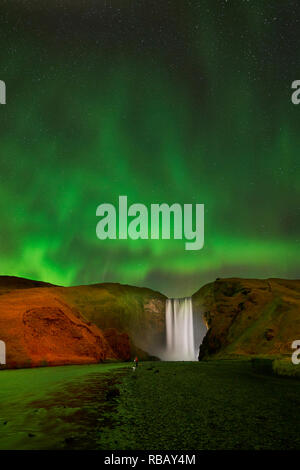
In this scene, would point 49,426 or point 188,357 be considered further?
point 188,357

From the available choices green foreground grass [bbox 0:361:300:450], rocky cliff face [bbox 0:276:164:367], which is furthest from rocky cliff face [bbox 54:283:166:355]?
green foreground grass [bbox 0:361:300:450]

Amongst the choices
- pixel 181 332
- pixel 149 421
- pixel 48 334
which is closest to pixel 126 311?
pixel 181 332

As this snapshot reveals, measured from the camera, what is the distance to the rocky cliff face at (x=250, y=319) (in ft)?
213

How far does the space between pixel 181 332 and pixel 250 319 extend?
4317cm

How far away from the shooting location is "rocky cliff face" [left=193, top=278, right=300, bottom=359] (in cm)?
6500

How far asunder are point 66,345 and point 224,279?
71291 mm

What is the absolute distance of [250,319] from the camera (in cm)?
8125

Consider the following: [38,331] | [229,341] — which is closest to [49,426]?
[38,331]

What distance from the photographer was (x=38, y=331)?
5300 centimetres

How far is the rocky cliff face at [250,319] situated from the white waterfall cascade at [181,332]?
29.4 feet

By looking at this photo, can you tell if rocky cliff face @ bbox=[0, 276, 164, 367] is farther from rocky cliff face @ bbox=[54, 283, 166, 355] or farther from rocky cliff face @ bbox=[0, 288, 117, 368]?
rocky cliff face @ bbox=[54, 283, 166, 355]

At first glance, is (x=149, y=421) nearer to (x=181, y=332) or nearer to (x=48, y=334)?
(x=48, y=334)
